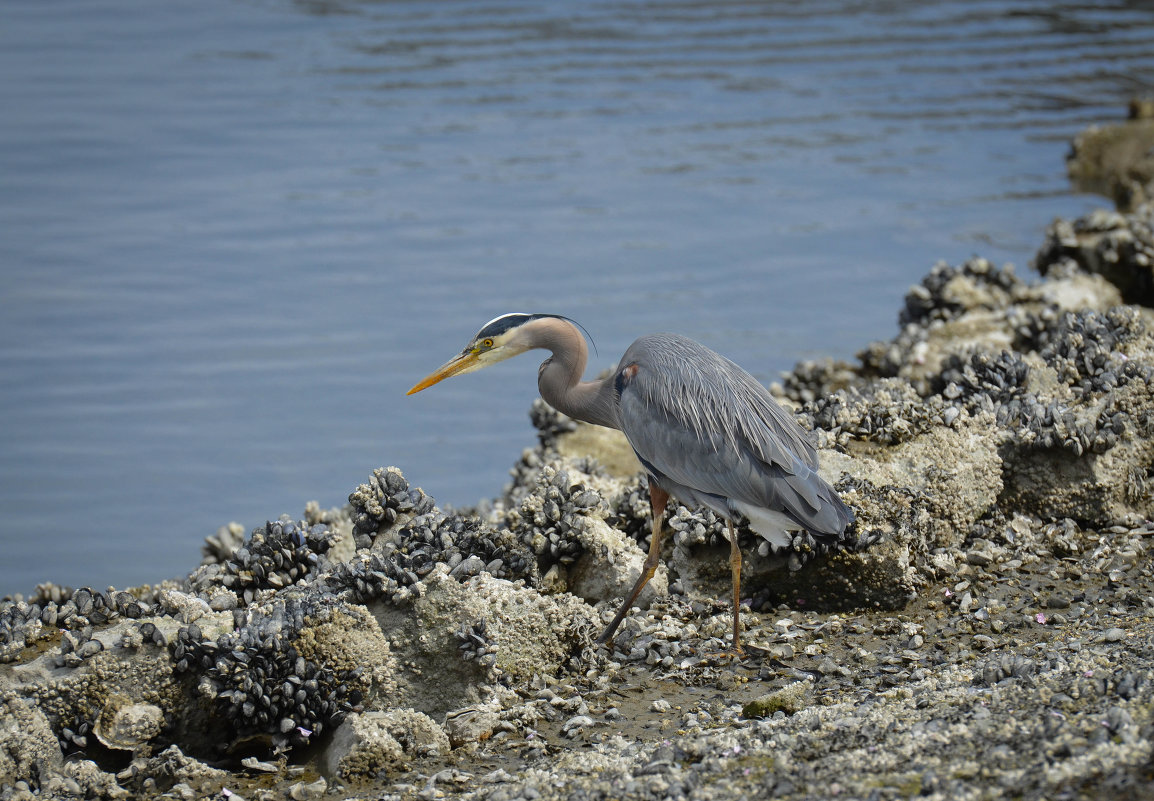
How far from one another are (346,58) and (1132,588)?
16193mm

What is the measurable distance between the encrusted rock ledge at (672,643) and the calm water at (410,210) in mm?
3258

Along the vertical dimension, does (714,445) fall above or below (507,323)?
below

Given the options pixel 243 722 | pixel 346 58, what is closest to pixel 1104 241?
pixel 243 722

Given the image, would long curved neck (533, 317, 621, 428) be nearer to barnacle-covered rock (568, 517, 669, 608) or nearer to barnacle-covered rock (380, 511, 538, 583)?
barnacle-covered rock (568, 517, 669, 608)

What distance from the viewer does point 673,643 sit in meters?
5.34

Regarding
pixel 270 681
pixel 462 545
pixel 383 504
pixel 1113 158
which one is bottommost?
pixel 270 681

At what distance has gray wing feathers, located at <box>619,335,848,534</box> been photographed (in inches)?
199

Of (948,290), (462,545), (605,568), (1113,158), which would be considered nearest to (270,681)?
(462,545)

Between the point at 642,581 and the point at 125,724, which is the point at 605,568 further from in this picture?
the point at 125,724

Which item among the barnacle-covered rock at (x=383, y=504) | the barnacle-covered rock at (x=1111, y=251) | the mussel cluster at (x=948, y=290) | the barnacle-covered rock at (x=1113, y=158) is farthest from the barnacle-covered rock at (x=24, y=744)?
the barnacle-covered rock at (x=1113, y=158)

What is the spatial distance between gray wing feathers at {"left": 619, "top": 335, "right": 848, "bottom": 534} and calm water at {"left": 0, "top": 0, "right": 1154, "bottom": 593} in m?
3.69

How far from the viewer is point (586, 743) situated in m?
4.54

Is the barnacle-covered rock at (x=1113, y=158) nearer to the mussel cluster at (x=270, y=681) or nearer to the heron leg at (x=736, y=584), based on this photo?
the heron leg at (x=736, y=584)

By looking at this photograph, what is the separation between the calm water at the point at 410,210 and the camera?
9.57m
